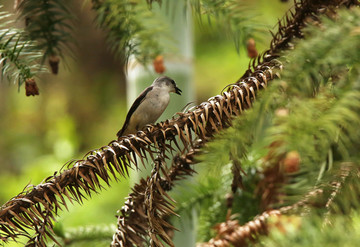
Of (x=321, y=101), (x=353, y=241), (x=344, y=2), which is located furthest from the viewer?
(x=344, y=2)

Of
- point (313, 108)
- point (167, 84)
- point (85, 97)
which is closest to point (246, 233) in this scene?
point (313, 108)

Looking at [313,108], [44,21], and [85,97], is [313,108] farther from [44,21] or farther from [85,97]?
[85,97]

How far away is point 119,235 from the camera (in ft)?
3.67

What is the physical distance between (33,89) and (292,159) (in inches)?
28.1

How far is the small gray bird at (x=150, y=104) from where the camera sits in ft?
6.33

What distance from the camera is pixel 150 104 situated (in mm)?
2064

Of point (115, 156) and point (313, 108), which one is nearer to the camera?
point (313, 108)

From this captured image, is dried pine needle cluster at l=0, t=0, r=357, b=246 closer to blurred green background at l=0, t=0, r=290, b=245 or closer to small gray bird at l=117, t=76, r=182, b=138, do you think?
small gray bird at l=117, t=76, r=182, b=138

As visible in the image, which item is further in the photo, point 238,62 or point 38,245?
point 238,62

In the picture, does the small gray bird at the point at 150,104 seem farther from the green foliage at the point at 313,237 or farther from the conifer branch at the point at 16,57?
the green foliage at the point at 313,237

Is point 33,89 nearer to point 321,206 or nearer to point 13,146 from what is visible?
point 321,206

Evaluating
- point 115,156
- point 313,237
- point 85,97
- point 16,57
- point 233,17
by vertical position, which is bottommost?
point 313,237

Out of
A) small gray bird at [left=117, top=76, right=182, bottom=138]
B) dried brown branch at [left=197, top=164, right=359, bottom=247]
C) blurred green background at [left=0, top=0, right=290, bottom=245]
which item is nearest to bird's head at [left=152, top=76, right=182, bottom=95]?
small gray bird at [left=117, top=76, right=182, bottom=138]

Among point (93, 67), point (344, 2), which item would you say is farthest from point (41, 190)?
point (93, 67)
